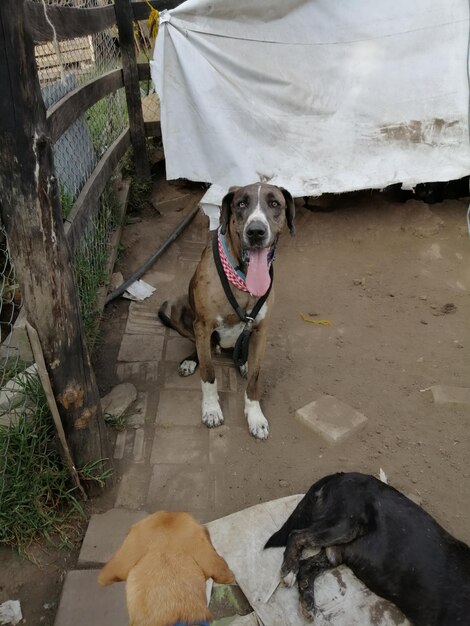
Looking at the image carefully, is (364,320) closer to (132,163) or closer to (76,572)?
(76,572)

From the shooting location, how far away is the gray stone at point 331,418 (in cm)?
325

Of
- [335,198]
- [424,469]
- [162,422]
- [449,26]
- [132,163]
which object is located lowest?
[424,469]

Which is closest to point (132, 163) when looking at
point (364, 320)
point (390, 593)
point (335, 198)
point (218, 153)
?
point (218, 153)

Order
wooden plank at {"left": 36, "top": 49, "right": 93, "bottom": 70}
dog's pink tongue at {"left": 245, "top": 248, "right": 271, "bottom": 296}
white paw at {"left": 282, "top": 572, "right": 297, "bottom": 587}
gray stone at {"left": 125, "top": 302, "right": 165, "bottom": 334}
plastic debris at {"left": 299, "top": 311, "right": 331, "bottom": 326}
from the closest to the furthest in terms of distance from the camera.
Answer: white paw at {"left": 282, "top": 572, "right": 297, "bottom": 587} → dog's pink tongue at {"left": 245, "top": 248, "right": 271, "bottom": 296} → wooden plank at {"left": 36, "top": 49, "right": 93, "bottom": 70} → gray stone at {"left": 125, "top": 302, "right": 165, "bottom": 334} → plastic debris at {"left": 299, "top": 311, "right": 331, "bottom": 326}

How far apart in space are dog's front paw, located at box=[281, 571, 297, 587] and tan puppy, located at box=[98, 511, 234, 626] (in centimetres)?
92

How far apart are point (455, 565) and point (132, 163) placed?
5809 millimetres

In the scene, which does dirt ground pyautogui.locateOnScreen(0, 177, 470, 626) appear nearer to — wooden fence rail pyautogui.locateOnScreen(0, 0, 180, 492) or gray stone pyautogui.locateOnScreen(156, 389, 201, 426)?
gray stone pyautogui.locateOnScreen(156, 389, 201, 426)

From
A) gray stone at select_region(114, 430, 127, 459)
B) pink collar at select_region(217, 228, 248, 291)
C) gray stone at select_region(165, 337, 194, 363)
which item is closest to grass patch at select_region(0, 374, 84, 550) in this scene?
gray stone at select_region(114, 430, 127, 459)

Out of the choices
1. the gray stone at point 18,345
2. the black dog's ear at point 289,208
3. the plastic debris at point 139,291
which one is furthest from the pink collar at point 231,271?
the plastic debris at point 139,291

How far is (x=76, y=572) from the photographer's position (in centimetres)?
233

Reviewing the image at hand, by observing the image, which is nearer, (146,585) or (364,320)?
(146,585)

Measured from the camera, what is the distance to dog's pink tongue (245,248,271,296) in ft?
9.88

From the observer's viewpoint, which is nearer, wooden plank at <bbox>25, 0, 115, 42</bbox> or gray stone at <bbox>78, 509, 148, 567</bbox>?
gray stone at <bbox>78, 509, 148, 567</bbox>

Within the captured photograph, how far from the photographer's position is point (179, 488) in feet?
9.44
